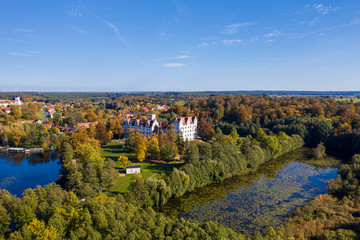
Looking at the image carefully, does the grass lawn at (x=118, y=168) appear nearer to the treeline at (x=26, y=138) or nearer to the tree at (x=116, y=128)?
the tree at (x=116, y=128)

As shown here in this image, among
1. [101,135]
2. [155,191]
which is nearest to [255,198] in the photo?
[155,191]

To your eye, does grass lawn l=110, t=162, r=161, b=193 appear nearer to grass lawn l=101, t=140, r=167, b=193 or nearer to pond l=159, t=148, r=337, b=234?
grass lawn l=101, t=140, r=167, b=193

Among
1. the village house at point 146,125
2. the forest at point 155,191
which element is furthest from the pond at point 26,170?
the village house at point 146,125

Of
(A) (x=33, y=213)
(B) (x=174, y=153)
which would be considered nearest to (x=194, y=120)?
(B) (x=174, y=153)

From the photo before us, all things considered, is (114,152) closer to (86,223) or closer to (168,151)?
(168,151)

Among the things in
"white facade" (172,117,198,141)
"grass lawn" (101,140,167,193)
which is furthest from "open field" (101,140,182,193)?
"white facade" (172,117,198,141)

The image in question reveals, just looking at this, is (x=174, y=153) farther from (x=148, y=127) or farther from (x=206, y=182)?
(x=148, y=127)

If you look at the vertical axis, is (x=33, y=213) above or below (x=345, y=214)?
above
